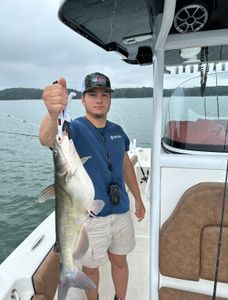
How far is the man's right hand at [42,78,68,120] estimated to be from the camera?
51.0 inches

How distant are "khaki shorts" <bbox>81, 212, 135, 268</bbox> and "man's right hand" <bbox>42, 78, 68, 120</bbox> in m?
1.21

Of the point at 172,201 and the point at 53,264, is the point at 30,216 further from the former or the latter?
the point at 172,201

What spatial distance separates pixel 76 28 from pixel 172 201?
57.1 inches

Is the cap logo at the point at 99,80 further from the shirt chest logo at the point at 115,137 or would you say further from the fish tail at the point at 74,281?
the fish tail at the point at 74,281

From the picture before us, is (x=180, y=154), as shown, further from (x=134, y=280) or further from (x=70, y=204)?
(x=134, y=280)

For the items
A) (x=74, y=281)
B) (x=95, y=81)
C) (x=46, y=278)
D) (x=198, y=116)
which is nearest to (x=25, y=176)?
(x=46, y=278)

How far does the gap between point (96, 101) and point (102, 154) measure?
41cm

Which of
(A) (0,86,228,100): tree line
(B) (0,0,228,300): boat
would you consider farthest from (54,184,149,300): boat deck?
(A) (0,86,228,100): tree line

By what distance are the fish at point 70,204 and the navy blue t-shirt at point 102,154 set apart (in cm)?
73

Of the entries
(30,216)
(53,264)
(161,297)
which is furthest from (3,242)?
(161,297)

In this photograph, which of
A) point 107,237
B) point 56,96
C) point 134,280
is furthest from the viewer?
point 134,280

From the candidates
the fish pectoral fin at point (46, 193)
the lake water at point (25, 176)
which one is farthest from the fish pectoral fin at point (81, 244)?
the lake water at point (25, 176)

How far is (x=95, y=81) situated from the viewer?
225 cm

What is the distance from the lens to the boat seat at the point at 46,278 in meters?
2.15
